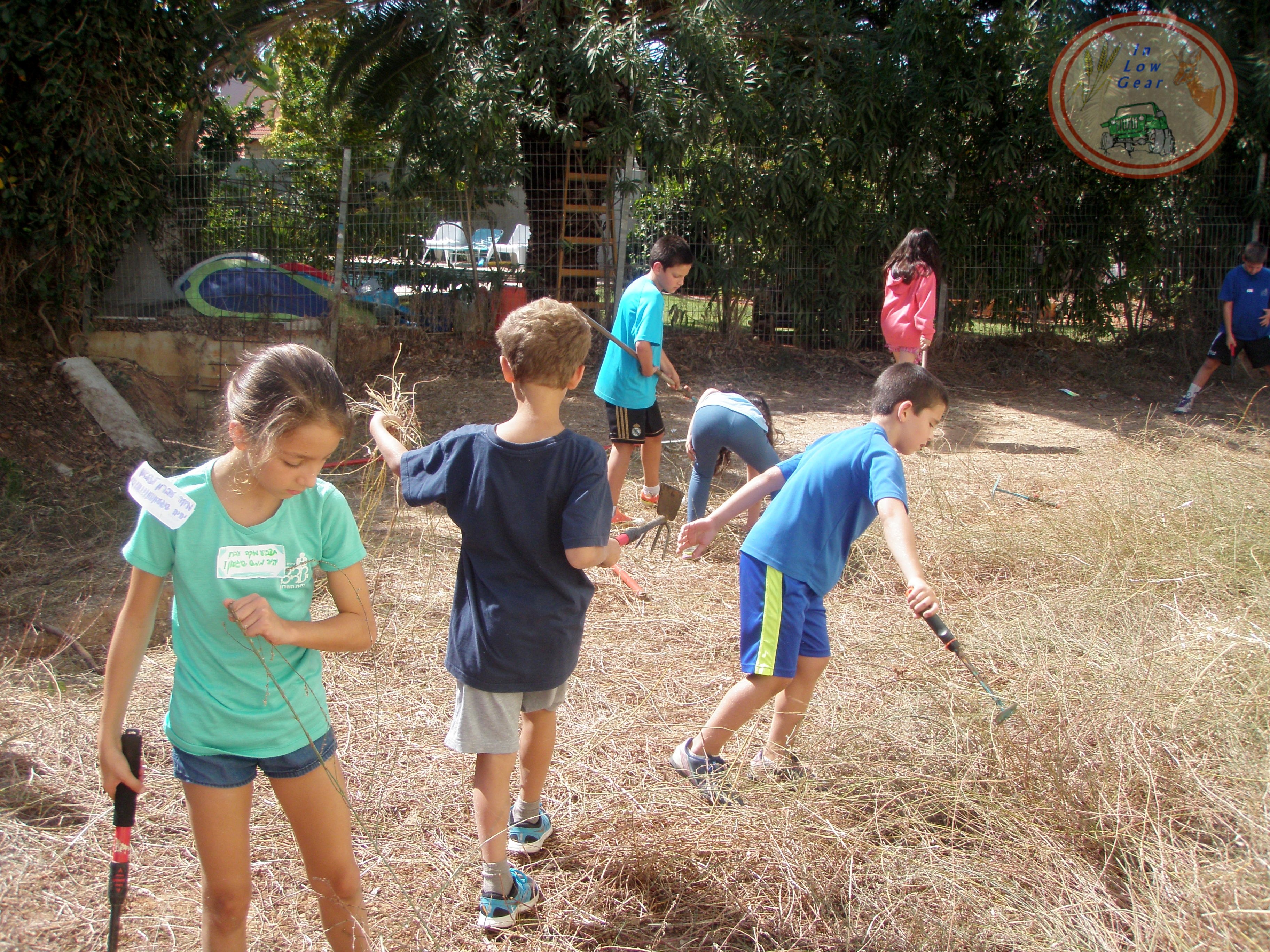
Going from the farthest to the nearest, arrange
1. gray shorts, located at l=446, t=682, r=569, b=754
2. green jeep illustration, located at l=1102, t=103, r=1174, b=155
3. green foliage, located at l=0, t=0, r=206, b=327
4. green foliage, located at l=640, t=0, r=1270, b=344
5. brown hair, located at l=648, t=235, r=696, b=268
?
green jeep illustration, located at l=1102, t=103, r=1174, b=155 → green foliage, located at l=640, t=0, r=1270, b=344 → green foliage, located at l=0, t=0, r=206, b=327 → brown hair, located at l=648, t=235, r=696, b=268 → gray shorts, located at l=446, t=682, r=569, b=754

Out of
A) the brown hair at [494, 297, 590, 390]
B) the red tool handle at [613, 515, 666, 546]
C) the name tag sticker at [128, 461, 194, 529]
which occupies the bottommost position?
the red tool handle at [613, 515, 666, 546]

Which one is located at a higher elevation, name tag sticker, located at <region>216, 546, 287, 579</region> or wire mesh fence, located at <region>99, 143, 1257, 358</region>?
wire mesh fence, located at <region>99, 143, 1257, 358</region>

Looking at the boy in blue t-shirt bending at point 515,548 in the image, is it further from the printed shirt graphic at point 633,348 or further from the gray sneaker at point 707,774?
the printed shirt graphic at point 633,348

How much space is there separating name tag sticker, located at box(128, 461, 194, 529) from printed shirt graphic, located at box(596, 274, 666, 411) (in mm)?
3363

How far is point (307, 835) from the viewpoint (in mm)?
1757

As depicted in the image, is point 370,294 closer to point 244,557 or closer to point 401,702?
point 401,702

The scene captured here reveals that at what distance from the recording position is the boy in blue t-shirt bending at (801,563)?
2.50m

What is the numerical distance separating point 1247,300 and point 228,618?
9389mm

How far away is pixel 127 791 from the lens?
163 cm

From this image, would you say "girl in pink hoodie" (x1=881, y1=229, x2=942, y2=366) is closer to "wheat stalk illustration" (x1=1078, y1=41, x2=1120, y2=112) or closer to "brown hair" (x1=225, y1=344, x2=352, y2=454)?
"wheat stalk illustration" (x1=1078, y1=41, x2=1120, y2=112)

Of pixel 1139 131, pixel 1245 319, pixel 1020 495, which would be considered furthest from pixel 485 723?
pixel 1139 131

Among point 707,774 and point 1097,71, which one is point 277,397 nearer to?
point 707,774

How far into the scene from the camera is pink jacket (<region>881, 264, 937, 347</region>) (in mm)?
6734

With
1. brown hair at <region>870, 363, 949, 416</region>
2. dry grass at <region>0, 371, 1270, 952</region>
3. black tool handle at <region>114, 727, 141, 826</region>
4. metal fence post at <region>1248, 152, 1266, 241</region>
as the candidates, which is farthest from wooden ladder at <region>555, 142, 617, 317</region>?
black tool handle at <region>114, 727, 141, 826</region>
